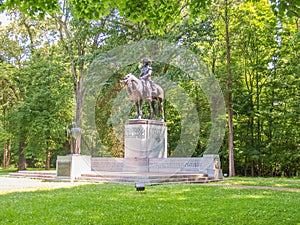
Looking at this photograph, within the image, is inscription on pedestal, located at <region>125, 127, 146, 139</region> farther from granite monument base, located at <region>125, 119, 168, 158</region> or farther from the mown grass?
the mown grass

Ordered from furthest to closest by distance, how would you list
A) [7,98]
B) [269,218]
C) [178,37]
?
[7,98] → [178,37] → [269,218]

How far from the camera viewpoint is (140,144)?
20.9 m

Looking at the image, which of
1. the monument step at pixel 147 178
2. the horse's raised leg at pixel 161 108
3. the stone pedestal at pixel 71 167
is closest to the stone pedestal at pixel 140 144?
the horse's raised leg at pixel 161 108

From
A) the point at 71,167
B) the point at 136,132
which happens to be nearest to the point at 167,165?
the point at 136,132

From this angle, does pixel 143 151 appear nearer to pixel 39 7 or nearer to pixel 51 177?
pixel 51 177

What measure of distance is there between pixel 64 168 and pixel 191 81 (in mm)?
15497

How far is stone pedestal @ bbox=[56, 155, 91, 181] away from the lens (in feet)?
58.1

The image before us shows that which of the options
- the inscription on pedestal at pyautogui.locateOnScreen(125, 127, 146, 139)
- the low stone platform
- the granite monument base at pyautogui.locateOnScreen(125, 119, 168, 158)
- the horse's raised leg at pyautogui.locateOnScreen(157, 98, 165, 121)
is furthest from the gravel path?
the horse's raised leg at pyautogui.locateOnScreen(157, 98, 165, 121)

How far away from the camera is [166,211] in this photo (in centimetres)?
831

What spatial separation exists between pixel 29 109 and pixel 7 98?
491 cm

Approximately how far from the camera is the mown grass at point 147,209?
7.43m

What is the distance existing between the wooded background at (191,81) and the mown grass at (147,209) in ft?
53.1

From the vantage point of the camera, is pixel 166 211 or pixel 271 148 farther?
pixel 271 148

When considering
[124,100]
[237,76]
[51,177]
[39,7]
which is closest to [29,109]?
[124,100]
